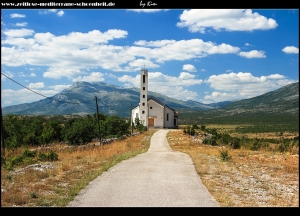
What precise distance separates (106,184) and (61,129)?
3155 centimetres

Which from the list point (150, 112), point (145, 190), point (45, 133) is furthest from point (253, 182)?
point (150, 112)

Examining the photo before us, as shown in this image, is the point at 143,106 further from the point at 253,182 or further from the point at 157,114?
the point at 253,182

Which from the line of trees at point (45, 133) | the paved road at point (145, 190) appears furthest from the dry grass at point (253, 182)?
the line of trees at point (45, 133)

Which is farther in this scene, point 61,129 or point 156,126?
point 156,126

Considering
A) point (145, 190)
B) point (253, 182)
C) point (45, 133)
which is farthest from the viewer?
point (45, 133)

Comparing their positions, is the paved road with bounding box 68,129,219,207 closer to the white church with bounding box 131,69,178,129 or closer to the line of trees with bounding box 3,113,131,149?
the line of trees with bounding box 3,113,131,149

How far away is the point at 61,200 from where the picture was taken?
8781 mm

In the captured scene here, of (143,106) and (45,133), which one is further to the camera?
(143,106)

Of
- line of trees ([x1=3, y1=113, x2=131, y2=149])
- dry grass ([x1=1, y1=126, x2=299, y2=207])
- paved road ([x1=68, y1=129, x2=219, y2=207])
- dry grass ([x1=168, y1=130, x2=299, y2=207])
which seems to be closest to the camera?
paved road ([x1=68, y1=129, x2=219, y2=207])

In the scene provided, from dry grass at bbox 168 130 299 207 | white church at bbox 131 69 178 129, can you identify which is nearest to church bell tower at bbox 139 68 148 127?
white church at bbox 131 69 178 129

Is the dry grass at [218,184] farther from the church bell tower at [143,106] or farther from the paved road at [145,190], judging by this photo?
the church bell tower at [143,106]

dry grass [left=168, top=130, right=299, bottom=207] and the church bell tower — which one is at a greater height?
the church bell tower

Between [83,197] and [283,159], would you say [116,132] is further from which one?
[83,197]
